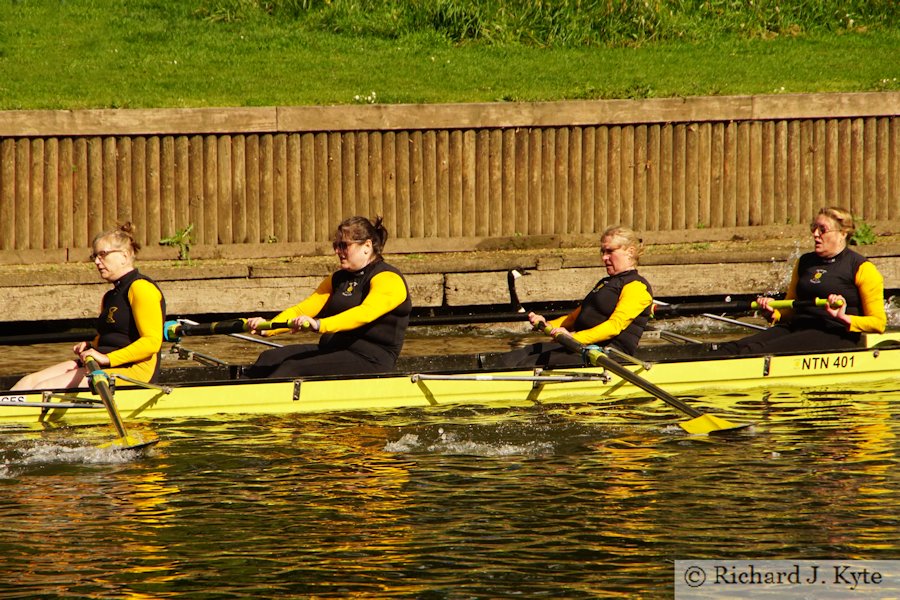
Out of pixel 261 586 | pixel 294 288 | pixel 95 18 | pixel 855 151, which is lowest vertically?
pixel 261 586

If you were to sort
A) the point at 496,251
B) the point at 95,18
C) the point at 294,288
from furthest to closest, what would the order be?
the point at 95,18, the point at 496,251, the point at 294,288

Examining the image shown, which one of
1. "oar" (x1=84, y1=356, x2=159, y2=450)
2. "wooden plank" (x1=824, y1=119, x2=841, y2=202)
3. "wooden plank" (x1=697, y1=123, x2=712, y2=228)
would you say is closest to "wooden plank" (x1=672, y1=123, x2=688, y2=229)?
"wooden plank" (x1=697, y1=123, x2=712, y2=228)

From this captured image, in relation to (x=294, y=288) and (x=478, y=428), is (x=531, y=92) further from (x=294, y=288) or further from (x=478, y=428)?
(x=478, y=428)

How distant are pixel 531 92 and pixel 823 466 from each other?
8.69m

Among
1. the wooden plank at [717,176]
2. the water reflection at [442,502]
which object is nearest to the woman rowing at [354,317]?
the water reflection at [442,502]

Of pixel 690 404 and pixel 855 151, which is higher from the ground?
pixel 855 151

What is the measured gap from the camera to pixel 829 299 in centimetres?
1113

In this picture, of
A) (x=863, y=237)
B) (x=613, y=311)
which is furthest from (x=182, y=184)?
(x=863, y=237)

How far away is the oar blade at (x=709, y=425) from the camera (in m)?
9.76

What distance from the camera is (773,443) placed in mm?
9508

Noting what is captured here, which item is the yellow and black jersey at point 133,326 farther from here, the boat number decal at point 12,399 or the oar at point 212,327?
the boat number decal at point 12,399

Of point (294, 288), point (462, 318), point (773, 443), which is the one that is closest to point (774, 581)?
point (773, 443)

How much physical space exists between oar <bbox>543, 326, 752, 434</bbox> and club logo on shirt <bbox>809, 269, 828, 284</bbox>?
192 cm

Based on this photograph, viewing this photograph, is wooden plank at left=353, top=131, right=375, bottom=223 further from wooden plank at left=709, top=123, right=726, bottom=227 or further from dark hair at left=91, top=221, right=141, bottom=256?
dark hair at left=91, top=221, right=141, bottom=256
